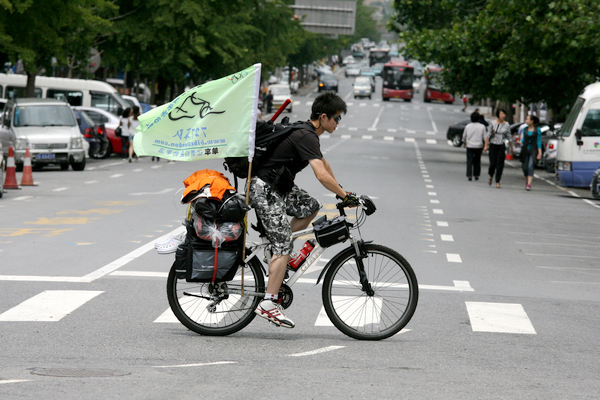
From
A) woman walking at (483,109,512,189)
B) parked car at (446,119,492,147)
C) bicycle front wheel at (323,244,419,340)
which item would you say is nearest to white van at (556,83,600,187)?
woman walking at (483,109,512,189)

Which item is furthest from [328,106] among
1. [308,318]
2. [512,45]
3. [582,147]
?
[512,45]

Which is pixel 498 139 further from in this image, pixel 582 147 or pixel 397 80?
pixel 397 80

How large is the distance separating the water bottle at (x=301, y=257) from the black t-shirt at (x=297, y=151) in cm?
54

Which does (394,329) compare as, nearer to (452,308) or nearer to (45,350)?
(452,308)

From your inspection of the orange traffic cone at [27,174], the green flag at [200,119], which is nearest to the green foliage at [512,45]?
the orange traffic cone at [27,174]

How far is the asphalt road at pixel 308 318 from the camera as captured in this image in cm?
577

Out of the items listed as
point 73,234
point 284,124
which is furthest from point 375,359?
point 73,234

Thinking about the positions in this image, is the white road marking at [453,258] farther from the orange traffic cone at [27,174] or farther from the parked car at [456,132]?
the parked car at [456,132]

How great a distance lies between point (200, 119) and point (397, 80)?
290ft

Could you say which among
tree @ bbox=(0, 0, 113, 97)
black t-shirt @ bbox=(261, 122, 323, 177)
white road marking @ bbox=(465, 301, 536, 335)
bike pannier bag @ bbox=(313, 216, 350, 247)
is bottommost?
white road marking @ bbox=(465, 301, 536, 335)

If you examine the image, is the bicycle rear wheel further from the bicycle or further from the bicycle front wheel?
the bicycle front wheel

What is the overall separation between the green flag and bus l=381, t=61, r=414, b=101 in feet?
277

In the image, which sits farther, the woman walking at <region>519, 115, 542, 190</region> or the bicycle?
the woman walking at <region>519, 115, 542, 190</region>

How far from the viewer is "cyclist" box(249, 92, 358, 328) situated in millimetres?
6984
